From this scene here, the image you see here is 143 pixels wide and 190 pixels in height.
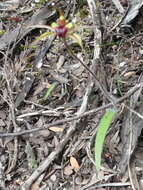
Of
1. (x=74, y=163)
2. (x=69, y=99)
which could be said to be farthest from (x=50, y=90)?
(x=74, y=163)

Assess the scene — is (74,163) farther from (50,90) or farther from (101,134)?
(50,90)

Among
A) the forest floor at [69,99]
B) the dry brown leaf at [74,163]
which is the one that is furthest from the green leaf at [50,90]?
the dry brown leaf at [74,163]

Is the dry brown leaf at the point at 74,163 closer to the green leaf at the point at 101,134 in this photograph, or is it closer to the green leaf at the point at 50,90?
the green leaf at the point at 101,134

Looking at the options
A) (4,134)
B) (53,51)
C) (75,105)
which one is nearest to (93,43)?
(53,51)

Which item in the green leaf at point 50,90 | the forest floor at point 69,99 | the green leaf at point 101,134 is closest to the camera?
the green leaf at point 101,134

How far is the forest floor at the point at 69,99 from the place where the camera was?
69.1 inches

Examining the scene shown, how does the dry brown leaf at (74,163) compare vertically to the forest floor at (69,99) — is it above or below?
below

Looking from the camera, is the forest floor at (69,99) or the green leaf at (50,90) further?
the green leaf at (50,90)

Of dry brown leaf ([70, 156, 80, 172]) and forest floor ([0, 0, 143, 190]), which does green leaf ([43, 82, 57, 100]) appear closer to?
forest floor ([0, 0, 143, 190])

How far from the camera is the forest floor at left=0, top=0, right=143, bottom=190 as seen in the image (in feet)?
5.75

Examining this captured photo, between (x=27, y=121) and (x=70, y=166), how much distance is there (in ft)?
1.08

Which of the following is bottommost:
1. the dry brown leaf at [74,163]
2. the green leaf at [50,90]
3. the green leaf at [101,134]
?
the dry brown leaf at [74,163]

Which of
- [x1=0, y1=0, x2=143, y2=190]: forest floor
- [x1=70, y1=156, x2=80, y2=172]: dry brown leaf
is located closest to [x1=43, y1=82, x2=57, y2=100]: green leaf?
[x1=0, y1=0, x2=143, y2=190]: forest floor

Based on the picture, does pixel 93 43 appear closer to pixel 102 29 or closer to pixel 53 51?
pixel 102 29
